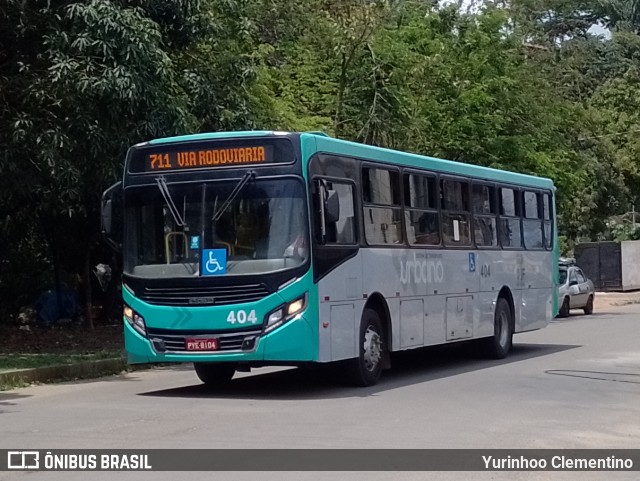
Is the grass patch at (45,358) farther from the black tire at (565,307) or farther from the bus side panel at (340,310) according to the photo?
the black tire at (565,307)

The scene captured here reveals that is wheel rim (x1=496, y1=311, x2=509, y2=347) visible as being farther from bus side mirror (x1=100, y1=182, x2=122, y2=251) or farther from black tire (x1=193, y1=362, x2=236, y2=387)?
bus side mirror (x1=100, y1=182, x2=122, y2=251)

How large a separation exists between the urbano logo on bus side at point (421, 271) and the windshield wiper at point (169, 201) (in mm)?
3501

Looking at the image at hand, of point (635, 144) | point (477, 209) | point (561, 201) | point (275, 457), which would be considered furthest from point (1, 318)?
point (635, 144)

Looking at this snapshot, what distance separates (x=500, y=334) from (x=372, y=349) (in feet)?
17.2

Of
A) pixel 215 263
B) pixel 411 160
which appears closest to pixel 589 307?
pixel 411 160

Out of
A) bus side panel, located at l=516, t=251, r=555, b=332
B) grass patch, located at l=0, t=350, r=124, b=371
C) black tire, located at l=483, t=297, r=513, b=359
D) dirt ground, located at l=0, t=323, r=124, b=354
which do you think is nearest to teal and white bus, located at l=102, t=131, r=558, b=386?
grass patch, located at l=0, t=350, r=124, b=371

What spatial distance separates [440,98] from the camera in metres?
30.1

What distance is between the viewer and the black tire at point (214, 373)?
15.1m

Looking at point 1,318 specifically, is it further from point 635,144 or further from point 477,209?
point 635,144

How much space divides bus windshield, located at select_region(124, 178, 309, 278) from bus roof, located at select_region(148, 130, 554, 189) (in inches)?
24.3

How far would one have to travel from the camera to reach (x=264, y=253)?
13312 mm

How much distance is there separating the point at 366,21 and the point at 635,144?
26142mm

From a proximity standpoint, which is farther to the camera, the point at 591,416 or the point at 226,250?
the point at 226,250

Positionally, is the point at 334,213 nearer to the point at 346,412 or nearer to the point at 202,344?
the point at 202,344
